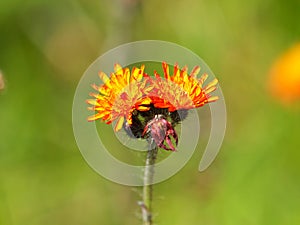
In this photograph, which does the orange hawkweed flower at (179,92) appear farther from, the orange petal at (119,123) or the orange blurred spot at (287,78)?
the orange blurred spot at (287,78)

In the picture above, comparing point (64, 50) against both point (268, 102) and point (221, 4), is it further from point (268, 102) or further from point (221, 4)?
point (268, 102)

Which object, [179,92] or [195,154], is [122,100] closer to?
[179,92]

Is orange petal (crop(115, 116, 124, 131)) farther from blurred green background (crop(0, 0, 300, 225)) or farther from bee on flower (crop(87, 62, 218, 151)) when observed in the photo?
blurred green background (crop(0, 0, 300, 225))

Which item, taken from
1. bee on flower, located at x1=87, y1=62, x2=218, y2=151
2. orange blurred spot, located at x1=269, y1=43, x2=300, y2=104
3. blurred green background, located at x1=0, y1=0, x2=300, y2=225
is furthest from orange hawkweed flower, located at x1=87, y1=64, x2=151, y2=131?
orange blurred spot, located at x1=269, y1=43, x2=300, y2=104

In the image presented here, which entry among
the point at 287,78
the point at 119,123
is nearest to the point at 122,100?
the point at 119,123

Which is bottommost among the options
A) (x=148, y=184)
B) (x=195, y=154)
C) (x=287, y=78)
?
(x=148, y=184)
